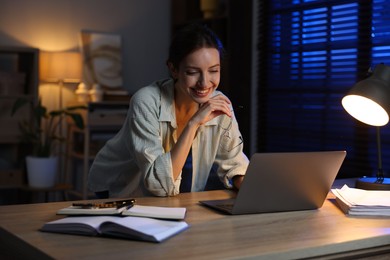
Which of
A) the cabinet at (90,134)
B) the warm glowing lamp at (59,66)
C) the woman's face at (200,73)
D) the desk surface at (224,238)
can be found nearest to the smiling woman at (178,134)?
the woman's face at (200,73)

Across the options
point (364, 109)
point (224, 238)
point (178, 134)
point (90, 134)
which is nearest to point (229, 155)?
point (178, 134)

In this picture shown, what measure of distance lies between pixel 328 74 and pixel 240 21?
0.98m

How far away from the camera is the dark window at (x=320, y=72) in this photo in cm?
402

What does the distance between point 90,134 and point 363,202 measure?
10.8 ft

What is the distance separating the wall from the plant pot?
3.25ft

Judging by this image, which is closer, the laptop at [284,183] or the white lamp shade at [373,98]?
the laptop at [284,183]

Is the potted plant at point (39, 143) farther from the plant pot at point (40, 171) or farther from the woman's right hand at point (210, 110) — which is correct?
the woman's right hand at point (210, 110)

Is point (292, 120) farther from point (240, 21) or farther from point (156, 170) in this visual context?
point (156, 170)

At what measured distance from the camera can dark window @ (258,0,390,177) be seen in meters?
4.02

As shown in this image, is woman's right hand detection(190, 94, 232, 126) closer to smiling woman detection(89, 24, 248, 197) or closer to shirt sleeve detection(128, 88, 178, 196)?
smiling woman detection(89, 24, 248, 197)

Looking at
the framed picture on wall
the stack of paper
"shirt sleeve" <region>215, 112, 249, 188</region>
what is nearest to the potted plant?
the framed picture on wall

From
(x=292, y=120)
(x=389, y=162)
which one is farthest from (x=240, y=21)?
(x=389, y=162)

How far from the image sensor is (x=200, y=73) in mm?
2262

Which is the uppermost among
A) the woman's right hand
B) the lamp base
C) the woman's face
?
the woman's face
